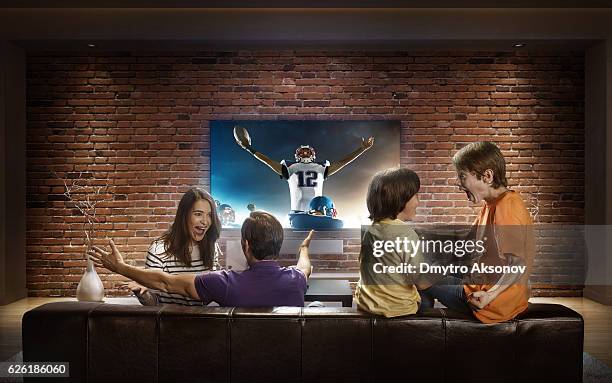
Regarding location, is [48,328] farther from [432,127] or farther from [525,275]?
[432,127]

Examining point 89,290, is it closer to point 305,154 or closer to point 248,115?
point 248,115

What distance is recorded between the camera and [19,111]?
532 centimetres

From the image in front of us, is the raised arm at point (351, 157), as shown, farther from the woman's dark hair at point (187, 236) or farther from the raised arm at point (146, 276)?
the raised arm at point (146, 276)

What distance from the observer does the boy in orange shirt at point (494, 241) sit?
1690mm

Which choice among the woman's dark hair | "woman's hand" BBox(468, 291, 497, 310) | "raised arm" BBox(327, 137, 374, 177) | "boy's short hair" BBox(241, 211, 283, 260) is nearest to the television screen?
"raised arm" BBox(327, 137, 374, 177)

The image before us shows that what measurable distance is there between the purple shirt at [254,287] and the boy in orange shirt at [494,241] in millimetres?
466

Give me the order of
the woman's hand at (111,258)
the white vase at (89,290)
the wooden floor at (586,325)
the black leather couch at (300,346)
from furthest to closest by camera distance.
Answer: the white vase at (89,290)
the wooden floor at (586,325)
the woman's hand at (111,258)
the black leather couch at (300,346)

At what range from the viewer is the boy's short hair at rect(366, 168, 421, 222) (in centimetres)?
185

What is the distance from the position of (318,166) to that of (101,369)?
392cm

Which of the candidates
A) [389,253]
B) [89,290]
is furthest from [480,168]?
[89,290]

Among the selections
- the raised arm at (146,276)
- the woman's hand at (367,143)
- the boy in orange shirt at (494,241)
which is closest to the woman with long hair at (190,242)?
the raised arm at (146,276)

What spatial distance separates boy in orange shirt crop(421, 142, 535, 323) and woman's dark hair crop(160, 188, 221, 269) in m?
1.03

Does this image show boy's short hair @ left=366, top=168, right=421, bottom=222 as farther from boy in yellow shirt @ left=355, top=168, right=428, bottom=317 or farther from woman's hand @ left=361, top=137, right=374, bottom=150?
woman's hand @ left=361, top=137, right=374, bottom=150

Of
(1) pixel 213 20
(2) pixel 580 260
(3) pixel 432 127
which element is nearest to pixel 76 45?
(1) pixel 213 20
